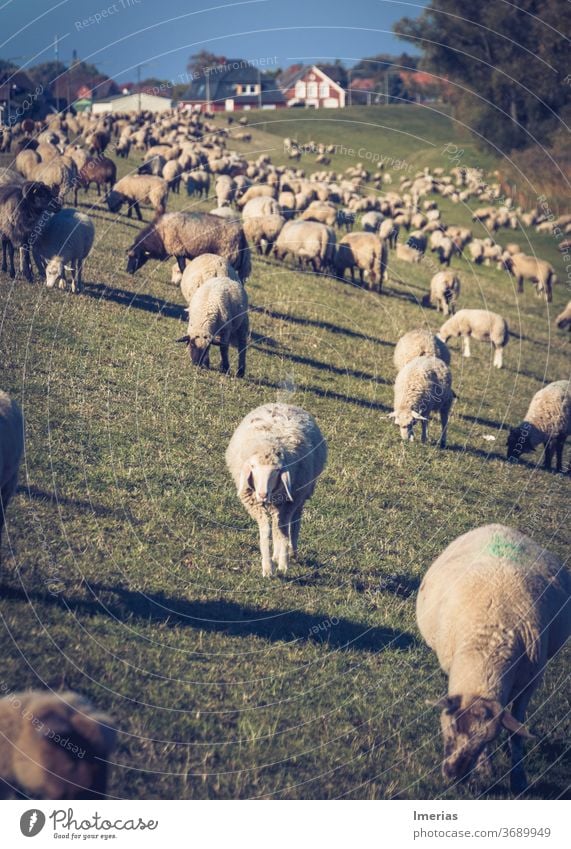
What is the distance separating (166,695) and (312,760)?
4.09 feet

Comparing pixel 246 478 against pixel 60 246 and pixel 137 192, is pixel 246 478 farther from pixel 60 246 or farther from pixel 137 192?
pixel 137 192

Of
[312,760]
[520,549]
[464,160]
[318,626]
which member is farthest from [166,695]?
[464,160]

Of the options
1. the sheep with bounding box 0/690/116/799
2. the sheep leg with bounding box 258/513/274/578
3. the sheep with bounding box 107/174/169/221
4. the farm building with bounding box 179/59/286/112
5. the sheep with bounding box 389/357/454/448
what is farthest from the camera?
the farm building with bounding box 179/59/286/112

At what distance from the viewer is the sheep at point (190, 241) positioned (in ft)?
68.9

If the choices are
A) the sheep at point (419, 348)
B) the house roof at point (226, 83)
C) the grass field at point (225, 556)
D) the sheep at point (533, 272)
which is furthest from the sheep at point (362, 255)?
the house roof at point (226, 83)

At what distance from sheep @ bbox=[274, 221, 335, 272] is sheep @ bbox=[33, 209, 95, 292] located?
10.6 m

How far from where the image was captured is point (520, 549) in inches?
285

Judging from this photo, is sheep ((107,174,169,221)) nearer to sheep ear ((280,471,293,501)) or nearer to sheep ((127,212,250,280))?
sheep ((127,212,250,280))

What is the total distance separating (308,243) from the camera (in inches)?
1071

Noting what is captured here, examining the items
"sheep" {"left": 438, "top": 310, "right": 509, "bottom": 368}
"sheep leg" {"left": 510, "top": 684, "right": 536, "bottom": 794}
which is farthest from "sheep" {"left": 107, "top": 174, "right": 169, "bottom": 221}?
"sheep leg" {"left": 510, "top": 684, "right": 536, "bottom": 794}

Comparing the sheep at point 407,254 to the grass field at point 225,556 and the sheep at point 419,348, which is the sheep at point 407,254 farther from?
the sheep at point 419,348

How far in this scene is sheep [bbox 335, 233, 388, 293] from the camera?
27688 mm

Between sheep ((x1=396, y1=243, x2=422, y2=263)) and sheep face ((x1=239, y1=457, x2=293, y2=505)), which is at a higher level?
sheep ((x1=396, y1=243, x2=422, y2=263))
